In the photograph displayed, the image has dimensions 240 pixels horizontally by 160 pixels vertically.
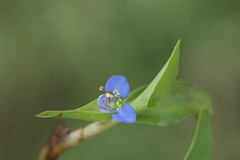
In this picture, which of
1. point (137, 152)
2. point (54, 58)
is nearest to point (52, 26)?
point (54, 58)

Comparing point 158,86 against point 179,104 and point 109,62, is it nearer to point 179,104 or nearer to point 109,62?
point 179,104

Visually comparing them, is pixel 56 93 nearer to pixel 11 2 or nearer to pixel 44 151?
pixel 11 2

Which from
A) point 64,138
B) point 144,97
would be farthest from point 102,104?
point 64,138

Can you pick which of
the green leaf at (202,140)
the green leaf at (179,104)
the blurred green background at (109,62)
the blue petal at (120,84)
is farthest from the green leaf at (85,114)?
the blurred green background at (109,62)

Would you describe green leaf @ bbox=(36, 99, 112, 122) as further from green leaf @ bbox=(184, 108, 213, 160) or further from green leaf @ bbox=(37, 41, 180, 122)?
green leaf @ bbox=(184, 108, 213, 160)

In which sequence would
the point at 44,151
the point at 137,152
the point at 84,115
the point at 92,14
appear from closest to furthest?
the point at 84,115 → the point at 44,151 → the point at 137,152 → the point at 92,14

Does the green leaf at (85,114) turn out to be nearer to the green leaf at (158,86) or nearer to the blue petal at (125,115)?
the blue petal at (125,115)

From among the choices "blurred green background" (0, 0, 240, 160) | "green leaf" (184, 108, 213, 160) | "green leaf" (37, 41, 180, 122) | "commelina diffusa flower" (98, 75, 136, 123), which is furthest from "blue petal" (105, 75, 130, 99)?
"blurred green background" (0, 0, 240, 160)
